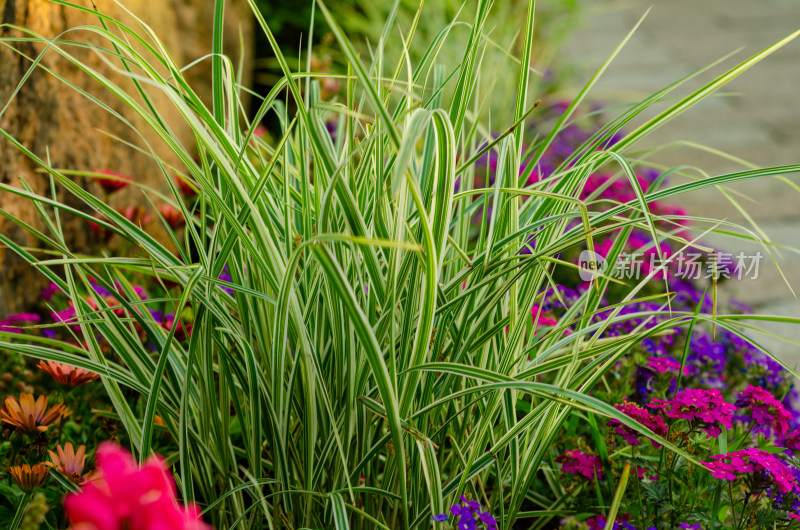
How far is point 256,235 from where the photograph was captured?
3.21ft

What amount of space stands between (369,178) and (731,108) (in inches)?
146

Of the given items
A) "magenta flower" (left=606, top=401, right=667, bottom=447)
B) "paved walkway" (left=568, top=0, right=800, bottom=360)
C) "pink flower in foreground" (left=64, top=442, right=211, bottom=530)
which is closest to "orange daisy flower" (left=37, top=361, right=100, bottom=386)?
"pink flower in foreground" (left=64, top=442, right=211, bottom=530)

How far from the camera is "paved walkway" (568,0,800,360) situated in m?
2.73

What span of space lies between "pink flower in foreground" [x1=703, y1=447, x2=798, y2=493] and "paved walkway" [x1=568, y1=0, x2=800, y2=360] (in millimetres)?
1087

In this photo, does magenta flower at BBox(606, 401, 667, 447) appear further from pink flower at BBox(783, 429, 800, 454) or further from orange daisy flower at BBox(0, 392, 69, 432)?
orange daisy flower at BBox(0, 392, 69, 432)

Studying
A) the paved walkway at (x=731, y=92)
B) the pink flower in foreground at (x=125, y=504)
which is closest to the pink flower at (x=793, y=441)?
the paved walkway at (x=731, y=92)

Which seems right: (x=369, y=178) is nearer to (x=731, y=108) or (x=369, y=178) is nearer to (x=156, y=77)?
(x=156, y=77)

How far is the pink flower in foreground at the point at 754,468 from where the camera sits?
962 mm

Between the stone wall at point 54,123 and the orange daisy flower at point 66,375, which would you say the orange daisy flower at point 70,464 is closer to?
the orange daisy flower at point 66,375

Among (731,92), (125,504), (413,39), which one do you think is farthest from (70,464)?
(731,92)

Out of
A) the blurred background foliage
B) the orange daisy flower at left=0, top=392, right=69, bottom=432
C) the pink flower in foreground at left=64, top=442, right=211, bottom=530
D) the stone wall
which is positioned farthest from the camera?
the blurred background foliage

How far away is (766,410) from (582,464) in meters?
0.33

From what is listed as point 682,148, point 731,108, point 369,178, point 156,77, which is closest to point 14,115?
point 156,77

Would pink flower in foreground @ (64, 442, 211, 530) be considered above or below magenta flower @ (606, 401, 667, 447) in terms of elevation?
above
